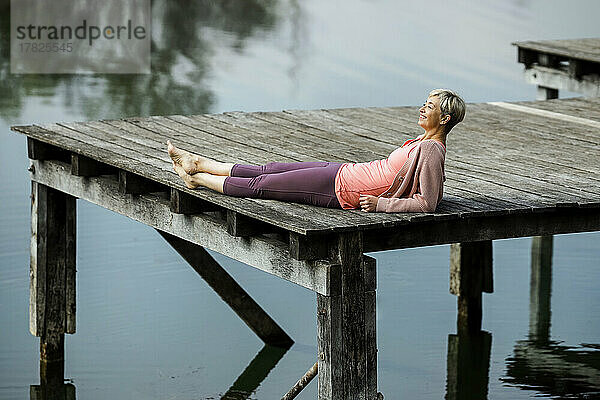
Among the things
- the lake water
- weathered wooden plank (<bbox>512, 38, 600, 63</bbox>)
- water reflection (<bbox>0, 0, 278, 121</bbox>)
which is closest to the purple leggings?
the lake water

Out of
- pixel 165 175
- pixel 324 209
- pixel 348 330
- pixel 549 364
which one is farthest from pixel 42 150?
pixel 549 364

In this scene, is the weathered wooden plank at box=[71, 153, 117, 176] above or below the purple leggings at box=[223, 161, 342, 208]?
below

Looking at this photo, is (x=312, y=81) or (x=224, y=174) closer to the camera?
(x=224, y=174)

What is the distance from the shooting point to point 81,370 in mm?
7785

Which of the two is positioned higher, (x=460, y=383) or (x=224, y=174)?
(x=224, y=174)

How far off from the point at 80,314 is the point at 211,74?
9545mm

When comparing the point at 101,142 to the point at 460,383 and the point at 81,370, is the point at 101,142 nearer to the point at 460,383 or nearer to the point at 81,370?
the point at 81,370

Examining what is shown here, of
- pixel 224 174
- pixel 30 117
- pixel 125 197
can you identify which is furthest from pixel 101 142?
pixel 30 117

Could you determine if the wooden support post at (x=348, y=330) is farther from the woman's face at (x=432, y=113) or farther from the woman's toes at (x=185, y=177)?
the woman's toes at (x=185, y=177)

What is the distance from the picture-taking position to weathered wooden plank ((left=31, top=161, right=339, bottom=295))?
5.33 m

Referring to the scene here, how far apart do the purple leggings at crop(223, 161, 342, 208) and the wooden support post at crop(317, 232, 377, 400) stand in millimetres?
296

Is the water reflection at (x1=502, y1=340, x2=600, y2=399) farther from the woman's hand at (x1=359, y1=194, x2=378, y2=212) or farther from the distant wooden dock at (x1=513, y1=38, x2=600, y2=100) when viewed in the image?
the woman's hand at (x1=359, y1=194, x2=378, y2=212)

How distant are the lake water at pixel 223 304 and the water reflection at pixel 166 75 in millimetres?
52

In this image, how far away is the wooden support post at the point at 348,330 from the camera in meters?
5.23
